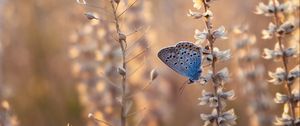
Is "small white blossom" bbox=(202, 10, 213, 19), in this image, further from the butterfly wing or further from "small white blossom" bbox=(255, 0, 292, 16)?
"small white blossom" bbox=(255, 0, 292, 16)

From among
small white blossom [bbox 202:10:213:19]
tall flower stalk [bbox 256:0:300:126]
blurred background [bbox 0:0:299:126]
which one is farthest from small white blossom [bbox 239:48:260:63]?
small white blossom [bbox 202:10:213:19]

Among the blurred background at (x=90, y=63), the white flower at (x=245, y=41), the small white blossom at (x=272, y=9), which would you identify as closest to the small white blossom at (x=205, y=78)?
the small white blossom at (x=272, y=9)

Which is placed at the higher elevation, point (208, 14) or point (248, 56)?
point (208, 14)

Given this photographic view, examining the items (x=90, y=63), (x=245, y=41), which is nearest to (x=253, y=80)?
(x=245, y=41)

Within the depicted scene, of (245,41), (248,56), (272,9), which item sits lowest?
(248,56)

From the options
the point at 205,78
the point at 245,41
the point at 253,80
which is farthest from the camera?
the point at 253,80

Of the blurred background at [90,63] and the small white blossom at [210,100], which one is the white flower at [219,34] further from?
the blurred background at [90,63]

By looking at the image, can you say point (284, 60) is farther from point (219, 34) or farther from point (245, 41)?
point (245, 41)
